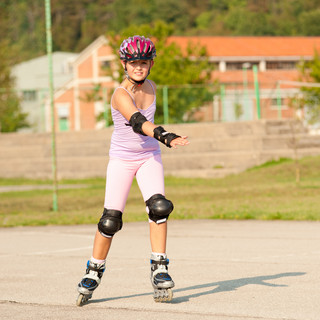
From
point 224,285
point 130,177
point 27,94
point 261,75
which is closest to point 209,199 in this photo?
point 224,285

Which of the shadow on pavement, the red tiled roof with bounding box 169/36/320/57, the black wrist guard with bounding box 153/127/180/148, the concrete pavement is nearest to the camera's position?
the black wrist guard with bounding box 153/127/180/148

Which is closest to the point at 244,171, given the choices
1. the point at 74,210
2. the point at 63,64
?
the point at 74,210

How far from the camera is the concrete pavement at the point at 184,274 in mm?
6797

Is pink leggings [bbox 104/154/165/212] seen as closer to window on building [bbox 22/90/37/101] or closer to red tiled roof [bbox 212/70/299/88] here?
window on building [bbox 22/90/37/101]

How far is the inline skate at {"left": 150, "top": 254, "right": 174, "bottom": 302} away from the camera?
7.07m

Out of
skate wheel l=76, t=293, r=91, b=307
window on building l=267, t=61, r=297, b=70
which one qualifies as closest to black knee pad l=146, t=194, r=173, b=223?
skate wheel l=76, t=293, r=91, b=307

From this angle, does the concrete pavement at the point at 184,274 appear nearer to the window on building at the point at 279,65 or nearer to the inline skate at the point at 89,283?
the inline skate at the point at 89,283

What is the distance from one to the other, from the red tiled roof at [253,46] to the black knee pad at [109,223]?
3154 inches

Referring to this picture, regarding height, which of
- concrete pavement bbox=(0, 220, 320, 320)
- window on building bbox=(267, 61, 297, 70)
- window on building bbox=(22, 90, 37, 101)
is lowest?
concrete pavement bbox=(0, 220, 320, 320)

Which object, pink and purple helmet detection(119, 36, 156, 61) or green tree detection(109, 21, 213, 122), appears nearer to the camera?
pink and purple helmet detection(119, 36, 156, 61)

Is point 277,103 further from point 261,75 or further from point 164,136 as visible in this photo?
point 261,75

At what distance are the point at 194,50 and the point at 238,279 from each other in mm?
49175

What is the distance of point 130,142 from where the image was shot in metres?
7.24

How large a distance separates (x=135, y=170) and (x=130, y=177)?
2.7 inches
